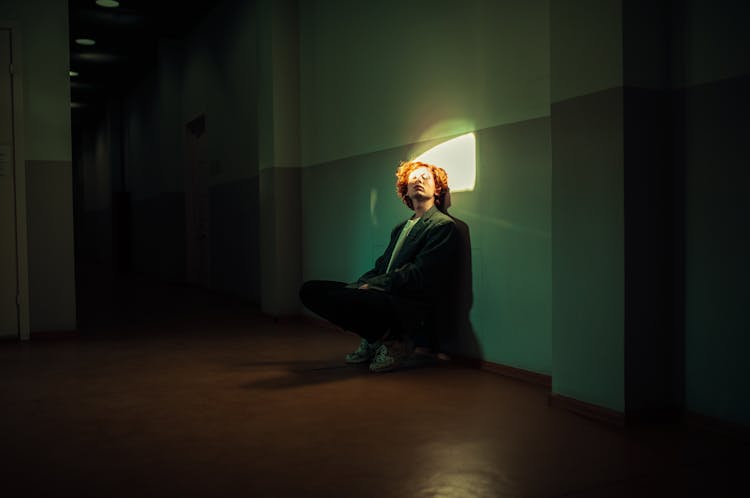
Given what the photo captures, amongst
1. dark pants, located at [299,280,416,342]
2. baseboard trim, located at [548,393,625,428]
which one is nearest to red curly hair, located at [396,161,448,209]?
dark pants, located at [299,280,416,342]

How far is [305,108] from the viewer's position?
5934 mm

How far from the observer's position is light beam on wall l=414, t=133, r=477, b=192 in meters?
3.82

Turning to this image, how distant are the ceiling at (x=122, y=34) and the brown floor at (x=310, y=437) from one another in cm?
Result: 525

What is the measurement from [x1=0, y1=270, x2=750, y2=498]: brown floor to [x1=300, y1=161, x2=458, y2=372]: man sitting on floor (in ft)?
0.74

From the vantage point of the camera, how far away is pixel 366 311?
12.0ft

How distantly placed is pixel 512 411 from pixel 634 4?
1.73 meters

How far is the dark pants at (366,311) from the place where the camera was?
3.64 m

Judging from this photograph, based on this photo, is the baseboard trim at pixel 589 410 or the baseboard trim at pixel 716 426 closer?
the baseboard trim at pixel 716 426

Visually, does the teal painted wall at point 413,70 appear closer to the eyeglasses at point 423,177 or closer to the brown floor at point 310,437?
the eyeglasses at point 423,177

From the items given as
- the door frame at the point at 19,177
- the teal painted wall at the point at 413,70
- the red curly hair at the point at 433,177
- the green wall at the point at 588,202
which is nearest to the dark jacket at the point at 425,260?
the red curly hair at the point at 433,177

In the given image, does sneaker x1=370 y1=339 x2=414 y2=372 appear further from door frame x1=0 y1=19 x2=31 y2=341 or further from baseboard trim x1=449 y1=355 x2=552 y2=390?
door frame x1=0 y1=19 x2=31 y2=341

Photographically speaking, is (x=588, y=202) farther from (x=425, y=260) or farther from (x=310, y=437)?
(x=310, y=437)

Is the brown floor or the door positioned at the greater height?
the door

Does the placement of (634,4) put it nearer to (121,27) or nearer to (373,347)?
(373,347)
